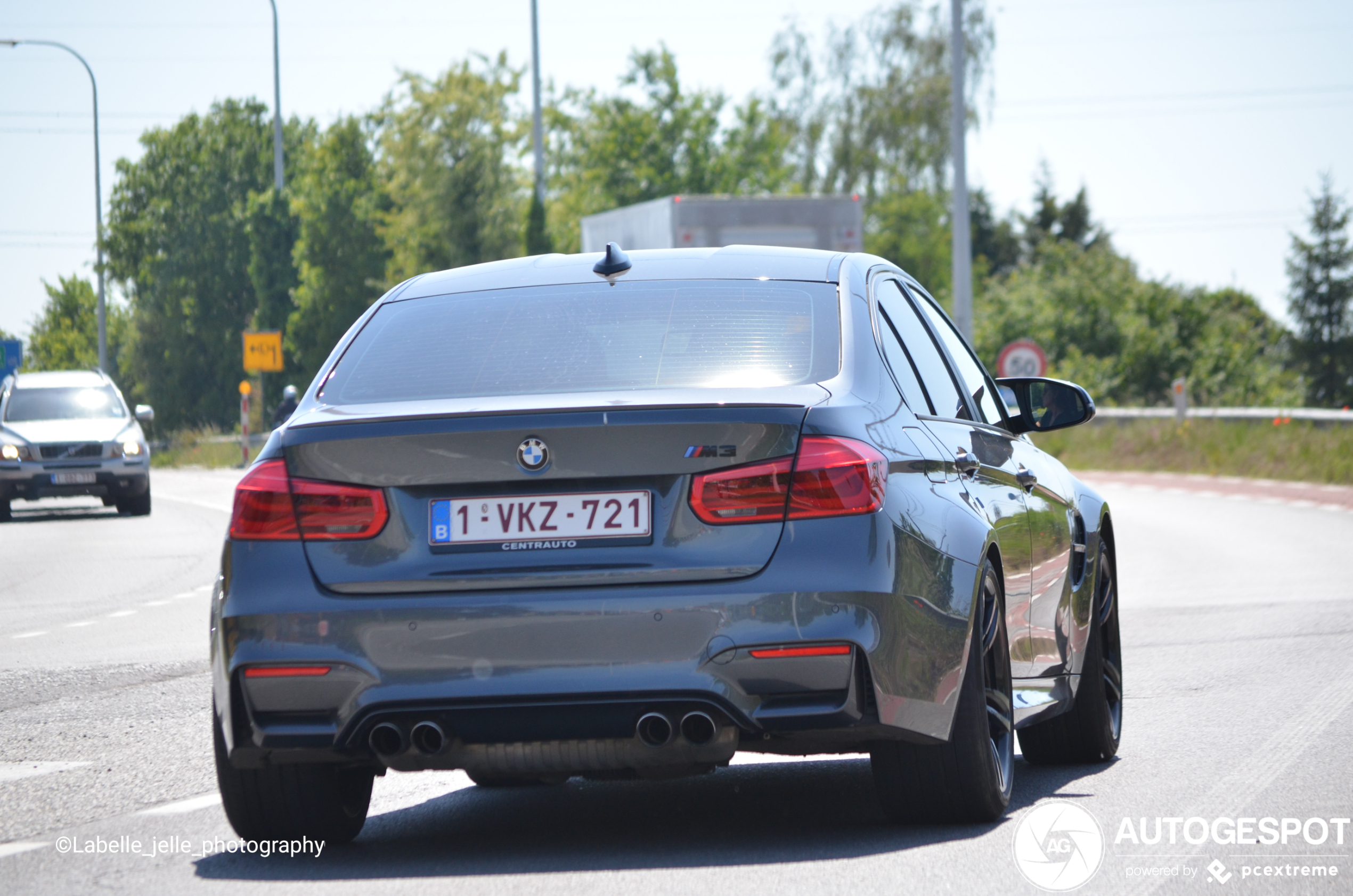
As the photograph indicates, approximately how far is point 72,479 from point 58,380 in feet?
7.89

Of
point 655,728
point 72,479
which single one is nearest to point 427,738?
point 655,728

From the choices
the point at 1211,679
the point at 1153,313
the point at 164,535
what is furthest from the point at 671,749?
the point at 1153,313

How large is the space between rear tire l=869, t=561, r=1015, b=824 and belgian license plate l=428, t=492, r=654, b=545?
93 cm

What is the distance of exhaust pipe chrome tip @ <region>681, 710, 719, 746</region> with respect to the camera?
193 inches

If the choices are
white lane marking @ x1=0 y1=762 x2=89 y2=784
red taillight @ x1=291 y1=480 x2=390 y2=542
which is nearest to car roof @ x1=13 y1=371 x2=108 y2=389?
white lane marking @ x1=0 y1=762 x2=89 y2=784

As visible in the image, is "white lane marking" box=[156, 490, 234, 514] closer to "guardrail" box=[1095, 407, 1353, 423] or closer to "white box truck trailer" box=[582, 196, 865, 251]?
"white box truck trailer" box=[582, 196, 865, 251]

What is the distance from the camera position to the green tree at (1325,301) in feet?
212

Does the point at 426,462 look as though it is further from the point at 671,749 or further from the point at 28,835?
the point at 28,835

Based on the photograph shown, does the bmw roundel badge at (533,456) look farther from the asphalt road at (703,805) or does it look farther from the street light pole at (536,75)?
the street light pole at (536,75)

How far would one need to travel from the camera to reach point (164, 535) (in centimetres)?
2273

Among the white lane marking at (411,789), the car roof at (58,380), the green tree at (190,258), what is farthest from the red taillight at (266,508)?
the green tree at (190,258)

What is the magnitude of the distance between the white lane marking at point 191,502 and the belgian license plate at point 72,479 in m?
1.80

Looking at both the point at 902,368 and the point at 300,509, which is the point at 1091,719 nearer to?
the point at 902,368

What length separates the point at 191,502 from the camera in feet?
100
